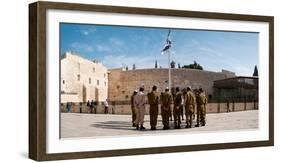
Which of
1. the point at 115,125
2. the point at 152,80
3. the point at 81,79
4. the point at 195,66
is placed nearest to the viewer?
the point at 81,79

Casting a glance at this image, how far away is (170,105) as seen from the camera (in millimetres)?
4363

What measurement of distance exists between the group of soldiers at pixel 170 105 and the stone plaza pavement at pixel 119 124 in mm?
35

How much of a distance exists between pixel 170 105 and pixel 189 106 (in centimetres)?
16

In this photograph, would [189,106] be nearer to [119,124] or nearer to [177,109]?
[177,109]

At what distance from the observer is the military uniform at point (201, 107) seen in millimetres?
4484

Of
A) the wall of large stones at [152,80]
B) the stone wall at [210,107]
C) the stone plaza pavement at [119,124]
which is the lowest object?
the stone plaza pavement at [119,124]

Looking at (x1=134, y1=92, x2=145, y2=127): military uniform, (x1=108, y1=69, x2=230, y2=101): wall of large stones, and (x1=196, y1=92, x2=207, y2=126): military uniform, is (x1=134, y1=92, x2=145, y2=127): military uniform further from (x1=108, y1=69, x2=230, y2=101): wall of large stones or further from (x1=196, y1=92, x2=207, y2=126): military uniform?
(x1=196, y1=92, x2=207, y2=126): military uniform

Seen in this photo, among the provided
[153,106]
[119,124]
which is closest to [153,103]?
[153,106]

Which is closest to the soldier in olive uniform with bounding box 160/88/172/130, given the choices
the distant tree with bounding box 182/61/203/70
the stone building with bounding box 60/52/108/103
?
the distant tree with bounding box 182/61/203/70

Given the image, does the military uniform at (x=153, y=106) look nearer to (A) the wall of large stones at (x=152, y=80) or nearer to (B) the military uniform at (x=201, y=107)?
(A) the wall of large stones at (x=152, y=80)

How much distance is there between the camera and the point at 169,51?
4.34 metres

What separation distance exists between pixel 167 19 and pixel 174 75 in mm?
375

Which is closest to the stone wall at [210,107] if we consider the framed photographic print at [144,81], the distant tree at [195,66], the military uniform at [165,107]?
the framed photographic print at [144,81]

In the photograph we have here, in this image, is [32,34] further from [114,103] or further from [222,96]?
[222,96]
